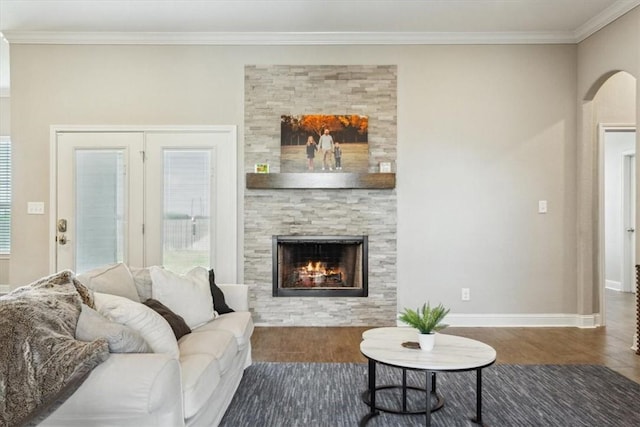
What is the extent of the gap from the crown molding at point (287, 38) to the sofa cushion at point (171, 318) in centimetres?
310

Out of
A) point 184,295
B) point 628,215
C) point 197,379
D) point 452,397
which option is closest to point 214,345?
point 197,379

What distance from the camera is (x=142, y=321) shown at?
2023 millimetres

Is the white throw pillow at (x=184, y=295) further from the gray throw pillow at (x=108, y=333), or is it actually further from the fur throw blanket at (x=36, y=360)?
the fur throw blanket at (x=36, y=360)

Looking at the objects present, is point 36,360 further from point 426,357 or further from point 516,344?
point 516,344

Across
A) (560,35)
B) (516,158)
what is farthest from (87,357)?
(560,35)

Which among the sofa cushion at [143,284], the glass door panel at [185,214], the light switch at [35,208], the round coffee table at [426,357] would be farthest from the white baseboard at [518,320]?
the light switch at [35,208]

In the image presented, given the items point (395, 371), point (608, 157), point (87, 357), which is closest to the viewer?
point (87, 357)

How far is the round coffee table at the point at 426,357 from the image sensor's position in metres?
2.28

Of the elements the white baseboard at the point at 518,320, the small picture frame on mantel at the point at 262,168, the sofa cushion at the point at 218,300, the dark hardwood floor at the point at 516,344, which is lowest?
the dark hardwood floor at the point at 516,344

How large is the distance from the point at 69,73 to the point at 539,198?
5.13 meters

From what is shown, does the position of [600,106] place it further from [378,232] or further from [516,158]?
[378,232]

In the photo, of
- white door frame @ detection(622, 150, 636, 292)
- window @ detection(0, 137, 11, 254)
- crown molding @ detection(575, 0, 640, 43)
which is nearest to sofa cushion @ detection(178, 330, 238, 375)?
crown molding @ detection(575, 0, 640, 43)

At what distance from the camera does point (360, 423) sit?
8.19 feet

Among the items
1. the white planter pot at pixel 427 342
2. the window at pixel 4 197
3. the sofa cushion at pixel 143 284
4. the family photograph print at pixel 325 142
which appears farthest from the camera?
the window at pixel 4 197
